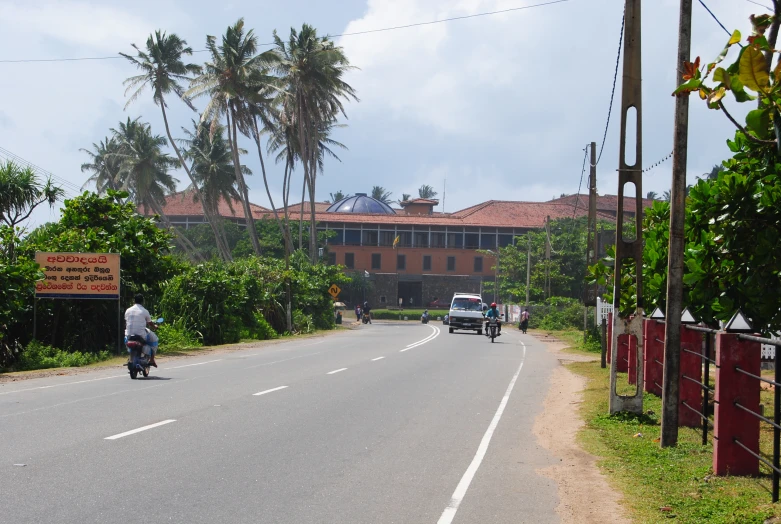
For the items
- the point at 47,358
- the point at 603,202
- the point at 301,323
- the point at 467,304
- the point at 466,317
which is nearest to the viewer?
the point at 47,358

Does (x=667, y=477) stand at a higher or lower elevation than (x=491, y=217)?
lower

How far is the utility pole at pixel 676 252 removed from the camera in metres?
10.4

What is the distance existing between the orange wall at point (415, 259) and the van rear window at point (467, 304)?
44.3m

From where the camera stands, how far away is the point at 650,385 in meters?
16.6

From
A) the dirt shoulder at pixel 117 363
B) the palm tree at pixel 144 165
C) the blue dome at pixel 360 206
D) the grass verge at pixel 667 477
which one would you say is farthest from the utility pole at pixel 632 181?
the blue dome at pixel 360 206

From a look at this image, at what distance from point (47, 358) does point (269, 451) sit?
15064 millimetres

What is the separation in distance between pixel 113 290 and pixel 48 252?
204 cm

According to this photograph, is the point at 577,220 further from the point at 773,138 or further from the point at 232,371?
the point at 773,138

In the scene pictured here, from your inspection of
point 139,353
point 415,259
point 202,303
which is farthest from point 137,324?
point 415,259

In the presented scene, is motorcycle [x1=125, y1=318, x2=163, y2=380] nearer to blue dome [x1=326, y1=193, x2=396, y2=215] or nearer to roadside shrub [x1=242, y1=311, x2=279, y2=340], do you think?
roadside shrub [x1=242, y1=311, x2=279, y2=340]

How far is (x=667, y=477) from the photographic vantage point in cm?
891

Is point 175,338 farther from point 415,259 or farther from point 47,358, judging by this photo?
point 415,259

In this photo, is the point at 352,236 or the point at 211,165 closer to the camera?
the point at 211,165

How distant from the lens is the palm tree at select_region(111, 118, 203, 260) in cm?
6775
